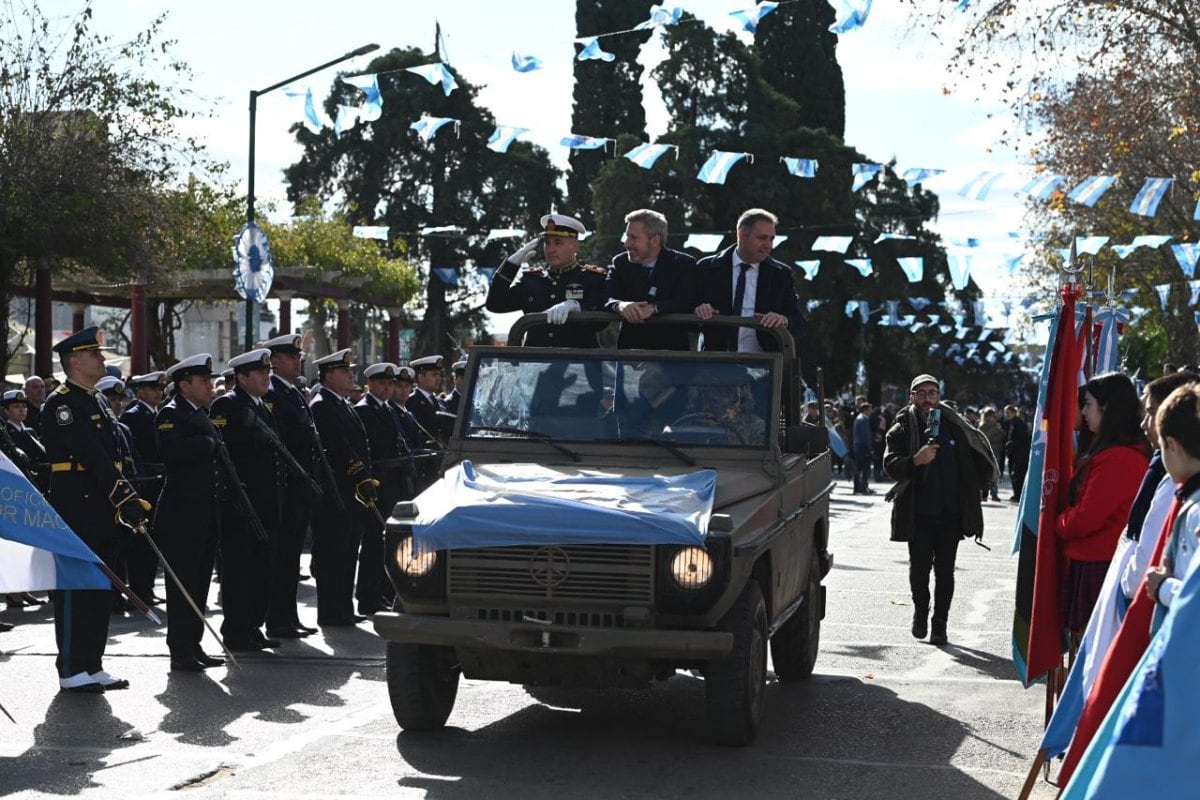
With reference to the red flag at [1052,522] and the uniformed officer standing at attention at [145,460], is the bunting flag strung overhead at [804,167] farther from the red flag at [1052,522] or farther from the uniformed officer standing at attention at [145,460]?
the red flag at [1052,522]

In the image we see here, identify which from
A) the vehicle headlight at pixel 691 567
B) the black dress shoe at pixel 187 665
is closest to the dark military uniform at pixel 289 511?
the black dress shoe at pixel 187 665

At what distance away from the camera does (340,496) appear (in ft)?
42.4

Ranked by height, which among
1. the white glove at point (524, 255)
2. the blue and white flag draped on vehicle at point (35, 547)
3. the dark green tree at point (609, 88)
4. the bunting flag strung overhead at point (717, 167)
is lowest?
the blue and white flag draped on vehicle at point (35, 547)

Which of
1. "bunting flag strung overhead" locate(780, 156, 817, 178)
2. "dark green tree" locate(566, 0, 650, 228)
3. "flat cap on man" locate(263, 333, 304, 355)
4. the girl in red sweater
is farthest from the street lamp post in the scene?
"dark green tree" locate(566, 0, 650, 228)

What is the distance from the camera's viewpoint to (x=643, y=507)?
7.76m

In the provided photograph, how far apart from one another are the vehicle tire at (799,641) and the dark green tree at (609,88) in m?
47.1

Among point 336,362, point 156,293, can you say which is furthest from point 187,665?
point 156,293

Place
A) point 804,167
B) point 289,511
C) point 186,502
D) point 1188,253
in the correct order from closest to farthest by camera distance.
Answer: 1. point 186,502
2. point 289,511
3. point 804,167
4. point 1188,253

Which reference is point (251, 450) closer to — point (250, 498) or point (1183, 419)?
point (250, 498)

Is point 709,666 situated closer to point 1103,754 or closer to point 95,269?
point 1103,754

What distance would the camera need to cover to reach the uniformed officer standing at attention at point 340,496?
13.0m

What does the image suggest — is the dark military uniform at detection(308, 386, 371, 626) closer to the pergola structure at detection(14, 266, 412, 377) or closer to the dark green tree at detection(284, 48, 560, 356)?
the pergola structure at detection(14, 266, 412, 377)

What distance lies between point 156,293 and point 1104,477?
25498 mm

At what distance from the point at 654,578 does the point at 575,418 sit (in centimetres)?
158
